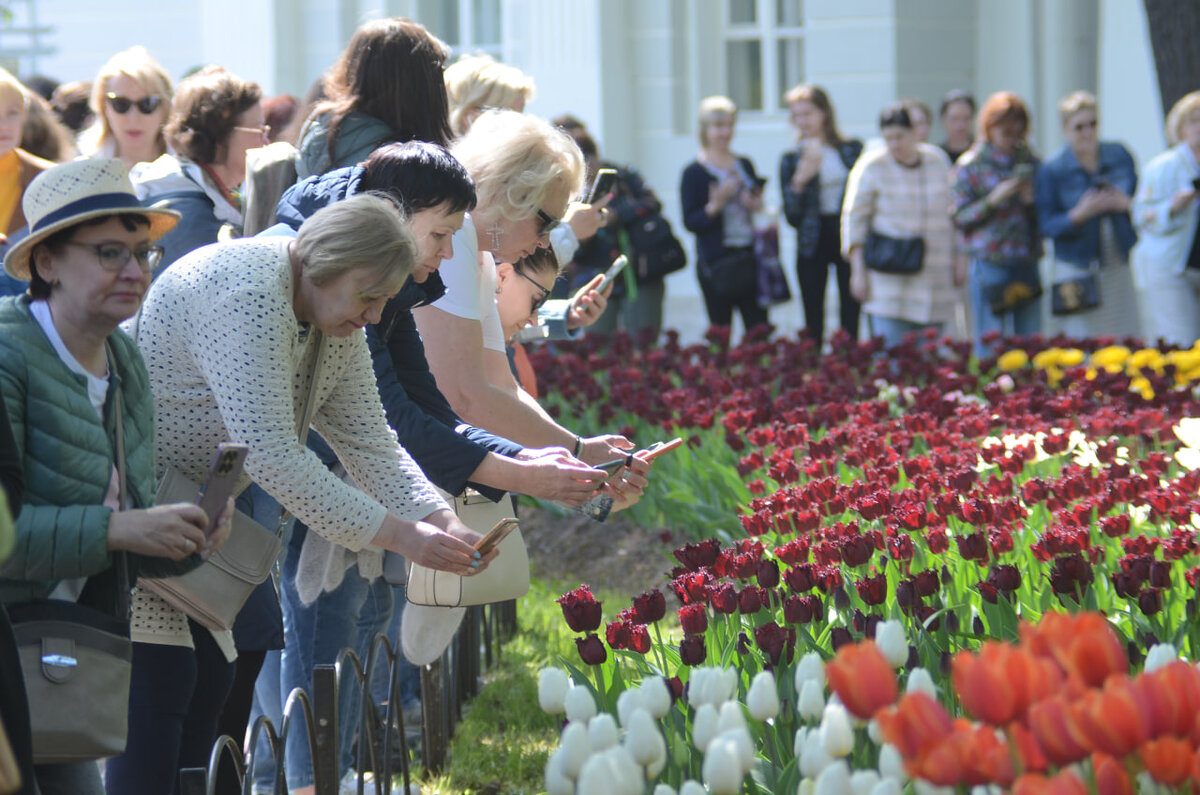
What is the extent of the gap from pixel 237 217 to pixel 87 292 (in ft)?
7.30

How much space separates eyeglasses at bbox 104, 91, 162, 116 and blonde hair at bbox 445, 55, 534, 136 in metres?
1.21

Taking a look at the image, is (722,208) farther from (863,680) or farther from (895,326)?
(863,680)

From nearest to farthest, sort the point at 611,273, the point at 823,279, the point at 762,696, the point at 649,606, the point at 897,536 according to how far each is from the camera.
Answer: the point at 762,696 < the point at 649,606 < the point at 897,536 < the point at 611,273 < the point at 823,279

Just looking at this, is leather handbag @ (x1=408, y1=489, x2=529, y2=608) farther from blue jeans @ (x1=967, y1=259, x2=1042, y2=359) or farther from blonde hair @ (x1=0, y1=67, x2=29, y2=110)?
blue jeans @ (x1=967, y1=259, x2=1042, y2=359)

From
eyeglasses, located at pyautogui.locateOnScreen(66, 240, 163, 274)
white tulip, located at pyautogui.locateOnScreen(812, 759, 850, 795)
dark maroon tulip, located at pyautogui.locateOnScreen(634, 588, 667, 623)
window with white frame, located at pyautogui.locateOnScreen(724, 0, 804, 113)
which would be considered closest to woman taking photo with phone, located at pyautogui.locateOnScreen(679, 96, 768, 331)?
window with white frame, located at pyautogui.locateOnScreen(724, 0, 804, 113)

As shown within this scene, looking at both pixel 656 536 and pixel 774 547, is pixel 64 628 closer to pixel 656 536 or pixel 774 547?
pixel 774 547

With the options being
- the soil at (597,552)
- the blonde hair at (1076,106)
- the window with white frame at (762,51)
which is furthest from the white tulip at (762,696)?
the window with white frame at (762,51)

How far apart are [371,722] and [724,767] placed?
77.7 inches

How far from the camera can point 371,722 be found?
12.7 feet

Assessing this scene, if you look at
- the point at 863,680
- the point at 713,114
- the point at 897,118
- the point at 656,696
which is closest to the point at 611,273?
the point at 656,696

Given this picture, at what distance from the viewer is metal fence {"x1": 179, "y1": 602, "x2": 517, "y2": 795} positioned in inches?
126

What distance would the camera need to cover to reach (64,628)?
2627 mm

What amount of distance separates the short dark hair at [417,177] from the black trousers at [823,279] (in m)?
7.28

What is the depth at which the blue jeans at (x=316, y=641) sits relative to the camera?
13.5ft
